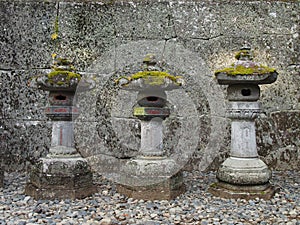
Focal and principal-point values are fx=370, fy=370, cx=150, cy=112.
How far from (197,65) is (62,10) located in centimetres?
199

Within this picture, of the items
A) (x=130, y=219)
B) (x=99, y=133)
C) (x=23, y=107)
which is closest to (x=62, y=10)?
(x=23, y=107)

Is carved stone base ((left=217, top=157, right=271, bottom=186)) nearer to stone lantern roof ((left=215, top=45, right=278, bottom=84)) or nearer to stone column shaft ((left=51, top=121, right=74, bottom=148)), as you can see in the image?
stone lantern roof ((left=215, top=45, right=278, bottom=84))

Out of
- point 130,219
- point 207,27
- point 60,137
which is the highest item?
point 207,27

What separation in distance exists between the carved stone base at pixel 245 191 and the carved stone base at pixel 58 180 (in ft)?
4.38

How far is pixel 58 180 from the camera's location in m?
3.54

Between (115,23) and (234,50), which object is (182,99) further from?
(115,23)

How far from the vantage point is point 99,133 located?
5020mm

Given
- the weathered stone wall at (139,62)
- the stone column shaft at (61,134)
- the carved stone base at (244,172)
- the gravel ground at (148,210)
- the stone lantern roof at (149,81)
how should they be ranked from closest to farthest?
the gravel ground at (148,210) → the stone lantern roof at (149,81) → the carved stone base at (244,172) → the stone column shaft at (61,134) → the weathered stone wall at (139,62)

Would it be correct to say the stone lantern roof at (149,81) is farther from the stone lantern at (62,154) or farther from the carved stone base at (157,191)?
the carved stone base at (157,191)

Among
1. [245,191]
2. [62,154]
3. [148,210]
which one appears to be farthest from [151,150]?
[245,191]

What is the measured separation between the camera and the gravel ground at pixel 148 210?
2.95 metres

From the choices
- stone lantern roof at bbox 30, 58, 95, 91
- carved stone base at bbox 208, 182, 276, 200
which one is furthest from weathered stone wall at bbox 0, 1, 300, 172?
stone lantern roof at bbox 30, 58, 95, 91

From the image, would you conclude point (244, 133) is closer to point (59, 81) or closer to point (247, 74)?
point (247, 74)

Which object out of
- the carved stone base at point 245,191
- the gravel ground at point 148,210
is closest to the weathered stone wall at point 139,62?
the gravel ground at point 148,210
